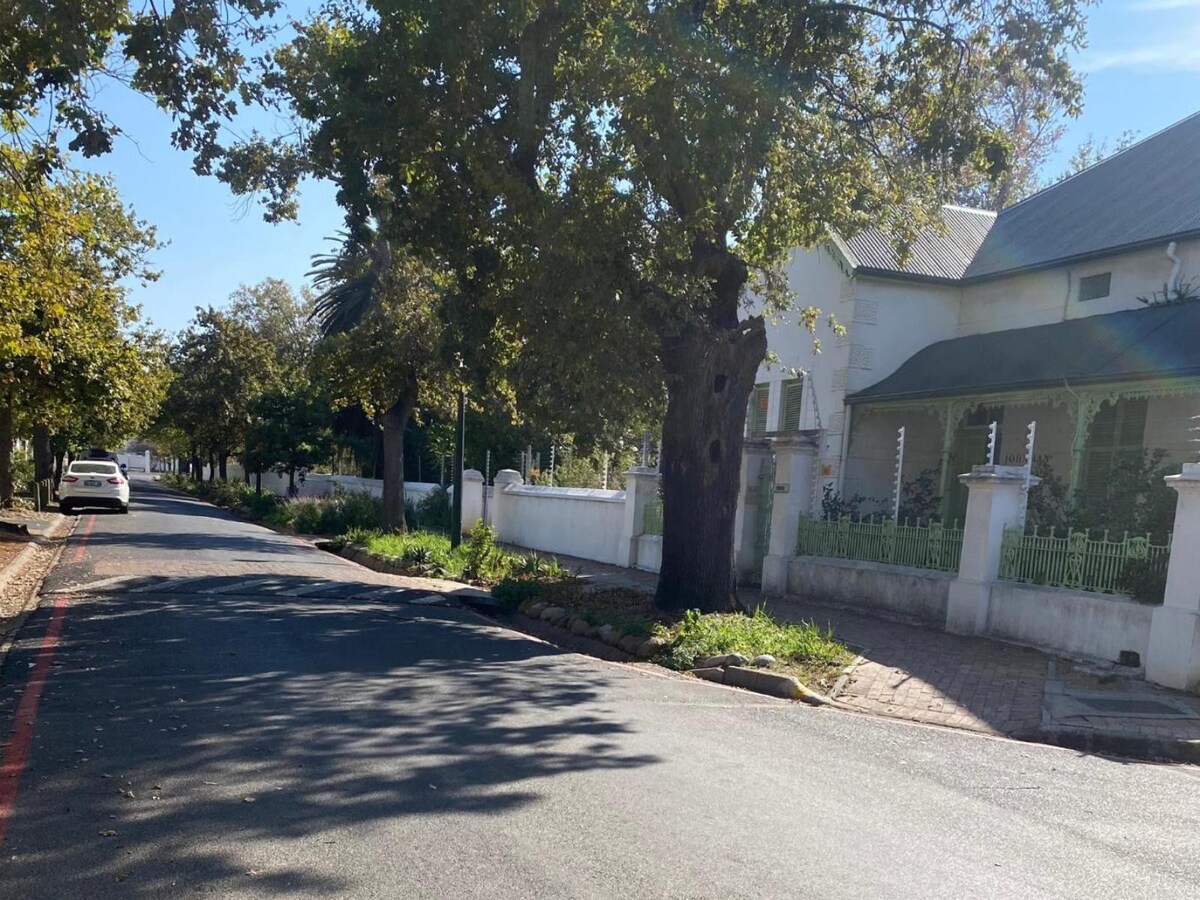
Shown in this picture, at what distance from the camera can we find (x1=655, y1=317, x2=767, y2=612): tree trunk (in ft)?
41.5

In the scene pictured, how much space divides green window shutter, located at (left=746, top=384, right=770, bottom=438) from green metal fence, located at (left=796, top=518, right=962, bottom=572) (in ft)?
20.9

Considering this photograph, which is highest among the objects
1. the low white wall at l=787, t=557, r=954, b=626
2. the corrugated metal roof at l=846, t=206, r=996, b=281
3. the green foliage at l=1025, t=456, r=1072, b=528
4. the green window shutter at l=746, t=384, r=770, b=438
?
the corrugated metal roof at l=846, t=206, r=996, b=281

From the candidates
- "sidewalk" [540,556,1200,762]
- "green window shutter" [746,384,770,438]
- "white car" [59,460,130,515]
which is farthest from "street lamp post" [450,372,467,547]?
"white car" [59,460,130,515]

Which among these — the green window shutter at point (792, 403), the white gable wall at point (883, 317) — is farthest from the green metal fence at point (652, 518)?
the green window shutter at point (792, 403)

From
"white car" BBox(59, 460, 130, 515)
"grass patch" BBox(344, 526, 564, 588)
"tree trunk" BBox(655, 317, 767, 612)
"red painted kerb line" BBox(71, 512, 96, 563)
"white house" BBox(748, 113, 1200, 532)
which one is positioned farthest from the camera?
"white car" BBox(59, 460, 130, 515)

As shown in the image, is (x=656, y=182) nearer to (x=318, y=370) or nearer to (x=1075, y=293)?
(x=1075, y=293)

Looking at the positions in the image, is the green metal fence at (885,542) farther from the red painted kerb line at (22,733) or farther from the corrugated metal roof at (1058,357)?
the red painted kerb line at (22,733)

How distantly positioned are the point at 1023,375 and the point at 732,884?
12.4 m

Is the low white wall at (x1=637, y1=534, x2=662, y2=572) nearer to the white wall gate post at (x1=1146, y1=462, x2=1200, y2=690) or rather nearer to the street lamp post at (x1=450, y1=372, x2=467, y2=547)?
the street lamp post at (x1=450, y1=372, x2=467, y2=547)

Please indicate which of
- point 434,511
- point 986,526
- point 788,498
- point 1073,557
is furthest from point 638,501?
point 434,511

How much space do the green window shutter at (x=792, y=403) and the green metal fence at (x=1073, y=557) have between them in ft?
27.8

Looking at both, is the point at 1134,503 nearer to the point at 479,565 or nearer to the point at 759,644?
the point at 759,644

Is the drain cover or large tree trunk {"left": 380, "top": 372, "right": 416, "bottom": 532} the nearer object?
the drain cover

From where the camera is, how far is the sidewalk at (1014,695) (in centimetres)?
810
